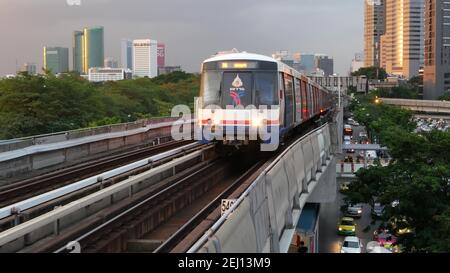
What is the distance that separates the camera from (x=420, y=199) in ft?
68.8

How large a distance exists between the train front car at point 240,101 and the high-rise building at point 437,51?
357 ft

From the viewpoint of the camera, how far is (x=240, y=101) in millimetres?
16016

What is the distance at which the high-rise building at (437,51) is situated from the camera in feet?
391

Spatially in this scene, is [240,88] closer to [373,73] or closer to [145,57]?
[373,73]

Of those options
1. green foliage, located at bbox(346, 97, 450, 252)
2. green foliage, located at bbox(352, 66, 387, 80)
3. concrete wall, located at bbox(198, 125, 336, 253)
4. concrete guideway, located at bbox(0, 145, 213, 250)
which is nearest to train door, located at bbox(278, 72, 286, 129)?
concrete wall, located at bbox(198, 125, 336, 253)

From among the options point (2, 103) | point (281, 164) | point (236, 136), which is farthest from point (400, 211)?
point (2, 103)

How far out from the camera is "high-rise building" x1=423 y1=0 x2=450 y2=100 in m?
119

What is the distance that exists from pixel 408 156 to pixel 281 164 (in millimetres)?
14928

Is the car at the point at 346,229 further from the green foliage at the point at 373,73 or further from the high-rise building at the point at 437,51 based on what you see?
the green foliage at the point at 373,73

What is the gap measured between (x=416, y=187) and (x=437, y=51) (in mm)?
107831

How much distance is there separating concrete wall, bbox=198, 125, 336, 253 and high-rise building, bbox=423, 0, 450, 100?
109 meters

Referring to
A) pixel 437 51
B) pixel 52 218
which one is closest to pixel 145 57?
pixel 437 51

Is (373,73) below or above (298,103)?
above
